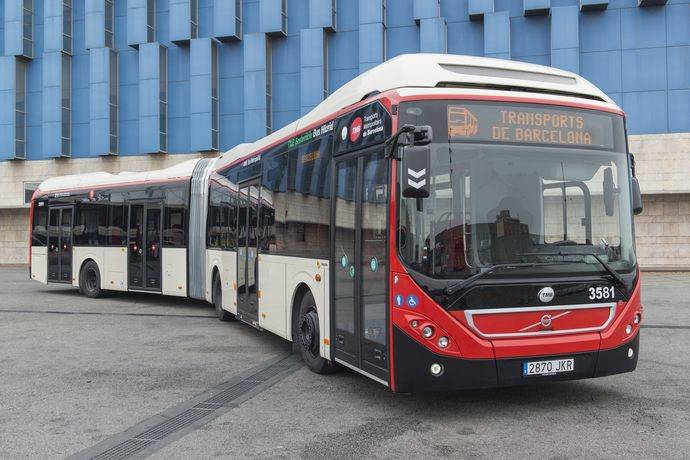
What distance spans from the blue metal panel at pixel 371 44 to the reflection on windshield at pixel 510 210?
A: 22507mm

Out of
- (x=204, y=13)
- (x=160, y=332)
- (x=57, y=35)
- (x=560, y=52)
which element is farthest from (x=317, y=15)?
(x=160, y=332)

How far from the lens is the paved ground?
16.8ft

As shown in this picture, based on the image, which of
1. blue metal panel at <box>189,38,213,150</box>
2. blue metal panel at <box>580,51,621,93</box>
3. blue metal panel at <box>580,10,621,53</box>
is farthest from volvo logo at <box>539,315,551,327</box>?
blue metal panel at <box>189,38,213,150</box>

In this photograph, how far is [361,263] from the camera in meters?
6.37

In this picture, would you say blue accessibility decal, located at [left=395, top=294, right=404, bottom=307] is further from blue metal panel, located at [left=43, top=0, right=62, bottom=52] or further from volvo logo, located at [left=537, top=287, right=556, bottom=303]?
blue metal panel, located at [left=43, top=0, right=62, bottom=52]

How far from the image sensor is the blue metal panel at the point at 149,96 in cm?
3031

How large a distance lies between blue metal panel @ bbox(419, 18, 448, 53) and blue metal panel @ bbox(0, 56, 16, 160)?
19.2m

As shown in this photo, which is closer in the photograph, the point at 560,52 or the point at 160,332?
the point at 160,332

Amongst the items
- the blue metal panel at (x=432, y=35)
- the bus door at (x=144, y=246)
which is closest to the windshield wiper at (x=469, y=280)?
the bus door at (x=144, y=246)

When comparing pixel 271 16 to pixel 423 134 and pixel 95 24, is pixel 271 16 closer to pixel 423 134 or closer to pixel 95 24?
pixel 95 24

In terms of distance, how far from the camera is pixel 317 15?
1128 inches

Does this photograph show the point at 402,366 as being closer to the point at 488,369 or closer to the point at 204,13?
the point at 488,369

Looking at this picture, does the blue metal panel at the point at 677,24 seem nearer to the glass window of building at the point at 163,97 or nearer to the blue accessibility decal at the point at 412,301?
the glass window of building at the point at 163,97

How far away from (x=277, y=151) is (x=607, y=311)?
471 cm
